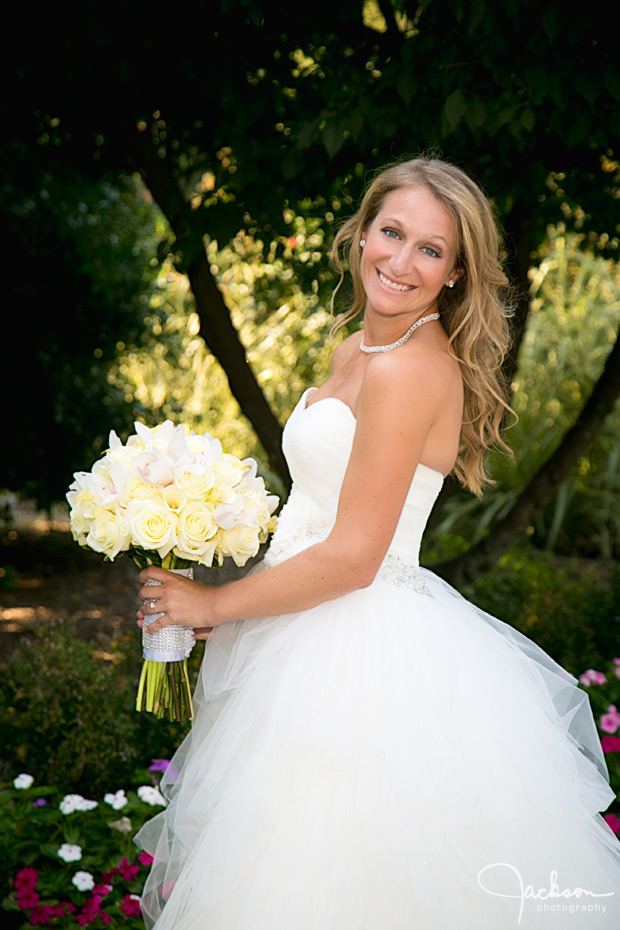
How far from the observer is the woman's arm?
1.94 metres

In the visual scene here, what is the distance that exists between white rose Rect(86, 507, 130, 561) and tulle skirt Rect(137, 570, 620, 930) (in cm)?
38

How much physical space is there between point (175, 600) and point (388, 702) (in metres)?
0.56

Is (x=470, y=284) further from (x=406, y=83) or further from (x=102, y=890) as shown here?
(x=102, y=890)

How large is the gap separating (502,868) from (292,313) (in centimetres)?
664

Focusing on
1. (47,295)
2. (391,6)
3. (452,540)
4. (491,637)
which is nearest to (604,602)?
(452,540)

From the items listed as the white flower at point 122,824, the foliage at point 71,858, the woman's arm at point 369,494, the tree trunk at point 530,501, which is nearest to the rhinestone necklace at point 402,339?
the woman's arm at point 369,494

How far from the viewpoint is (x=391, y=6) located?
3240mm

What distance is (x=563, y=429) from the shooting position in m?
7.16

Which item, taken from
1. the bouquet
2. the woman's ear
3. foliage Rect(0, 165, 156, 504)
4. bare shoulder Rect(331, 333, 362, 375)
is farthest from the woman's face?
foliage Rect(0, 165, 156, 504)

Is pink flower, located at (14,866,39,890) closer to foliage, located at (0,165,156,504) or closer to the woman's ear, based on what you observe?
the woman's ear

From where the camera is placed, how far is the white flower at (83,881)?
106 inches

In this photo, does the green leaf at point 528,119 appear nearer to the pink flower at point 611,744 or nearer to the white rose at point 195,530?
the white rose at point 195,530

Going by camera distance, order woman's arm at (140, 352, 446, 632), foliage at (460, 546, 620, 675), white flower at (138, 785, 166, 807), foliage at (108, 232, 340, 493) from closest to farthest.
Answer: woman's arm at (140, 352, 446, 632)
white flower at (138, 785, 166, 807)
foliage at (460, 546, 620, 675)
foliage at (108, 232, 340, 493)

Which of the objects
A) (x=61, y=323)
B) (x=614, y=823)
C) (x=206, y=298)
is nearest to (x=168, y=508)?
(x=614, y=823)
